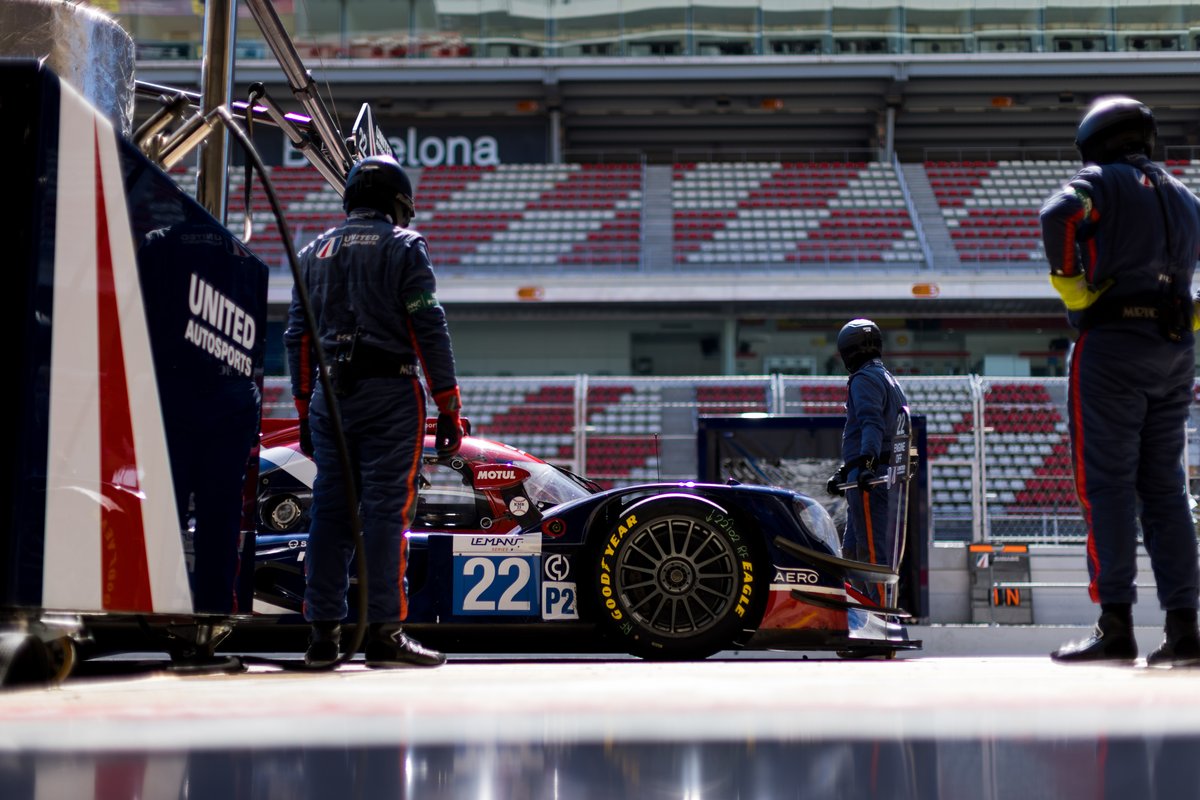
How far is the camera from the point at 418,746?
1.39m

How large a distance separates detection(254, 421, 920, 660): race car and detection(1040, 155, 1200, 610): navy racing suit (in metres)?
1.50

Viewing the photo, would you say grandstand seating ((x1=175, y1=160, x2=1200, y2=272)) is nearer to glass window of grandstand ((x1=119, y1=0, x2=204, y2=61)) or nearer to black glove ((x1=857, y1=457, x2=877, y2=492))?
glass window of grandstand ((x1=119, y1=0, x2=204, y2=61))

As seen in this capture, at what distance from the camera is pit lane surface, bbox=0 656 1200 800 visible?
117 centimetres

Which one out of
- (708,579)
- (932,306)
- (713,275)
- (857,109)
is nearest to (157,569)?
(708,579)

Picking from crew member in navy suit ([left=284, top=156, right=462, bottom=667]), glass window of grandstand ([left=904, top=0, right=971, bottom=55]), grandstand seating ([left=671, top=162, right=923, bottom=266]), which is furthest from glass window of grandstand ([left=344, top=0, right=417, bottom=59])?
crew member in navy suit ([left=284, top=156, right=462, bottom=667])

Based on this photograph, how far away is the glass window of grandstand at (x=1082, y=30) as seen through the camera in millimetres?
22922

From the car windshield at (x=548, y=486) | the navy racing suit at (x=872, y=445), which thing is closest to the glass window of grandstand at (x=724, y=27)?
the navy racing suit at (x=872, y=445)

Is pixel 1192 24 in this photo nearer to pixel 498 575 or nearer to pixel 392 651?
pixel 498 575

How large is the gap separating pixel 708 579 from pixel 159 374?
2636mm

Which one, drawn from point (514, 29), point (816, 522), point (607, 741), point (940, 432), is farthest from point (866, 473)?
point (514, 29)

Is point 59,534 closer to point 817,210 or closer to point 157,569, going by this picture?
point 157,569

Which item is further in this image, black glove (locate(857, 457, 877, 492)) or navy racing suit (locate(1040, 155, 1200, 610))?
black glove (locate(857, 457, 877, 492))

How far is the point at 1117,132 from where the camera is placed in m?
3.45

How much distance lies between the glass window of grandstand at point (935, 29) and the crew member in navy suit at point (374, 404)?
21.5 meters
